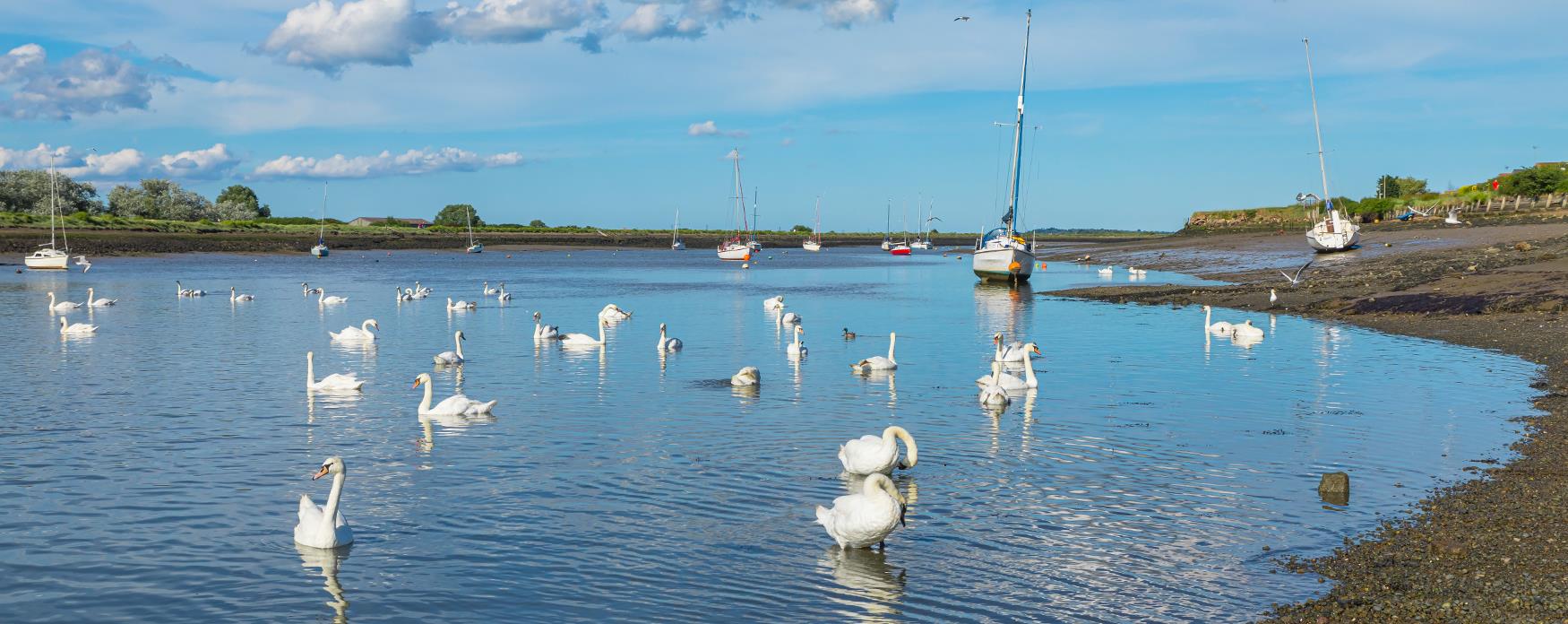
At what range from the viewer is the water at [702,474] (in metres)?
10.6

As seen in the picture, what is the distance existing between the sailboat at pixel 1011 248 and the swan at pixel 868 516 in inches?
1976

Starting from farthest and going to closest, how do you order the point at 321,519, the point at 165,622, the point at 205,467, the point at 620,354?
the point at 620,354, the point at 205,467, the point at 321,519, the point at 165,622

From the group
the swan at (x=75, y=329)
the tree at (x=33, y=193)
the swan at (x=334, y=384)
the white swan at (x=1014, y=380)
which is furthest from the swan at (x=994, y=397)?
the tree at (x=33, y=193)

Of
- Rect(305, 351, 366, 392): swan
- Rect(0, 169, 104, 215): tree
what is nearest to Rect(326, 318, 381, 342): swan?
Rect(305, 351, 366, 392): swan

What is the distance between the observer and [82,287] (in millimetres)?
59688

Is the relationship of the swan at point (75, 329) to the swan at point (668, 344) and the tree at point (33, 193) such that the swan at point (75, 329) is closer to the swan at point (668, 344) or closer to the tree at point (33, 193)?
the swan at point (668, 344)

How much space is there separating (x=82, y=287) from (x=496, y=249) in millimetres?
93182

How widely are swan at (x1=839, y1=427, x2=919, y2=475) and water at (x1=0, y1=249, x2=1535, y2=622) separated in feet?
1.16

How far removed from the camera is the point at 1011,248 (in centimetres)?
6075

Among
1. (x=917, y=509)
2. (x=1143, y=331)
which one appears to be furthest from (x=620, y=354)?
(x=917, y=509)

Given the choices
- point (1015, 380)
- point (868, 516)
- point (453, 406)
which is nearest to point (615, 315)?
point (1015, 380)

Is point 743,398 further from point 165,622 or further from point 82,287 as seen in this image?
point 82,287

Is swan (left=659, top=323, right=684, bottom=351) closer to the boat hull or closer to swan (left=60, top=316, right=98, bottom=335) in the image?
swan (left=60, top=316, right=98, bottom=335)

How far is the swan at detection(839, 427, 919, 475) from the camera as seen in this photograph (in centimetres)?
1407
